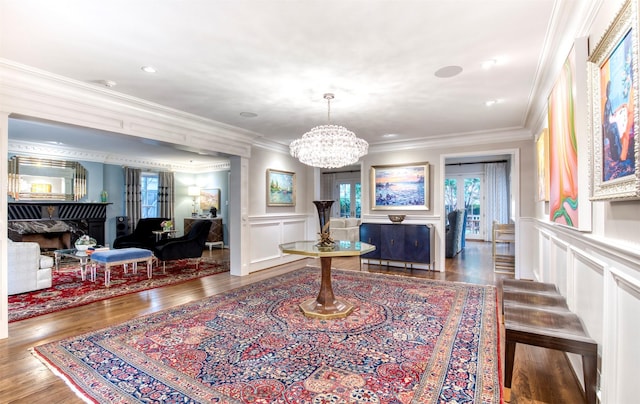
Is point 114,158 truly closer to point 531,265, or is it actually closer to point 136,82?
point 136,82

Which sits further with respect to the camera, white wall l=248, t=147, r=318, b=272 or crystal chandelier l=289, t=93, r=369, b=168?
white wall l=248, t=147, r=318, b=272

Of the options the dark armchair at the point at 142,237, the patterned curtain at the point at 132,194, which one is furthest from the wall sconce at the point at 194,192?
the dark armchair at the point at 142,237

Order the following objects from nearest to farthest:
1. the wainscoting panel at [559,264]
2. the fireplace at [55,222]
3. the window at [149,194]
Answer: the wainscoting panel at [559,264] < the fireplace at [55,222] < the window at [149,194]

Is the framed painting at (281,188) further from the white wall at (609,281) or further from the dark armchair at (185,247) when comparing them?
the white wall at (609,281)

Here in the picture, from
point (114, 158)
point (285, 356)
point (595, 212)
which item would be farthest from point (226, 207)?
point (595, 212)

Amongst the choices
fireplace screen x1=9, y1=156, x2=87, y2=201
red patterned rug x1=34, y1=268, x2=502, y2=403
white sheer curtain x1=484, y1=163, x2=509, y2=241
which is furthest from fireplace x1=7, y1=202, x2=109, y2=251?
white sheer curtain x1=484, y1=163, x2=509, y2=241

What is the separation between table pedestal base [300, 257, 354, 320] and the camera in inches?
129

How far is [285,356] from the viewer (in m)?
2.41

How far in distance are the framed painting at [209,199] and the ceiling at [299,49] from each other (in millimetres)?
5096

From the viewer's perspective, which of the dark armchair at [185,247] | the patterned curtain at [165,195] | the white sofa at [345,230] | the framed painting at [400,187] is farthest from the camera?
the patterned curtain at [165,195]

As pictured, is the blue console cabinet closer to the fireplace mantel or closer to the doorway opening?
the doorway opening

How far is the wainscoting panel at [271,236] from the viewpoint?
19.0 ft

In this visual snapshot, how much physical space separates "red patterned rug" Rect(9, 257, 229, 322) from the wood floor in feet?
0.85

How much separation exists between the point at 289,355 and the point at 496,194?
9399mm
